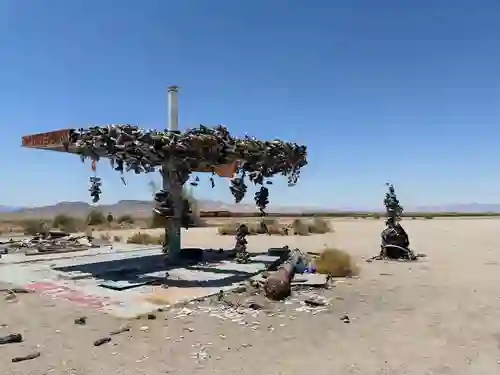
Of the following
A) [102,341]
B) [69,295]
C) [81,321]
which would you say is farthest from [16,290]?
[102,341]

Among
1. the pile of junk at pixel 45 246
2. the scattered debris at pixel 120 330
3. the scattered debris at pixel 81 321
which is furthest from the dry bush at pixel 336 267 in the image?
the pile of junk at pixel 45 246

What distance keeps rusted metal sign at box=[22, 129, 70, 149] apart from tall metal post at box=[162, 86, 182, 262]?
3.13m

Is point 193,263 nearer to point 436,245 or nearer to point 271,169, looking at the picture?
point 271,169

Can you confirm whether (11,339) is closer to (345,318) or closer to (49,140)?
(345,318)

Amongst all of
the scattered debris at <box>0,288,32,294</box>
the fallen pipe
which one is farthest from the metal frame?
the fallen pipe

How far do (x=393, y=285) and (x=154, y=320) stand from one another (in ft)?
22.5

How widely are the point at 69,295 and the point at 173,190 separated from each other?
5.31 meters

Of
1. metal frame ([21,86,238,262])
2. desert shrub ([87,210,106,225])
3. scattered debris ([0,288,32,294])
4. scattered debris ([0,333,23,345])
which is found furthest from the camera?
desert shrub ([87,210,106,225])

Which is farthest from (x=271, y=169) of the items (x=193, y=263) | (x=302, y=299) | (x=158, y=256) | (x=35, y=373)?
(x=35, y=373)

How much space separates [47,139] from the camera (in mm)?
14031

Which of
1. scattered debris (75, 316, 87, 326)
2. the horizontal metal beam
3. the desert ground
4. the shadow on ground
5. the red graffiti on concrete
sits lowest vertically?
the desert ground

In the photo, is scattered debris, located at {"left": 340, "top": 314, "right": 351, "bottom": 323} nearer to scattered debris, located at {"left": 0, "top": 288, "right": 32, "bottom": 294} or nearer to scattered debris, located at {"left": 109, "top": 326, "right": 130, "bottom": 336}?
scattered debris, located at {"left": 109, "top": 326, "right": 130, "bottom": 336}

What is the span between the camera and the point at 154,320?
28.4ft

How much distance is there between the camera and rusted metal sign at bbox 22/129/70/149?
1313cm
